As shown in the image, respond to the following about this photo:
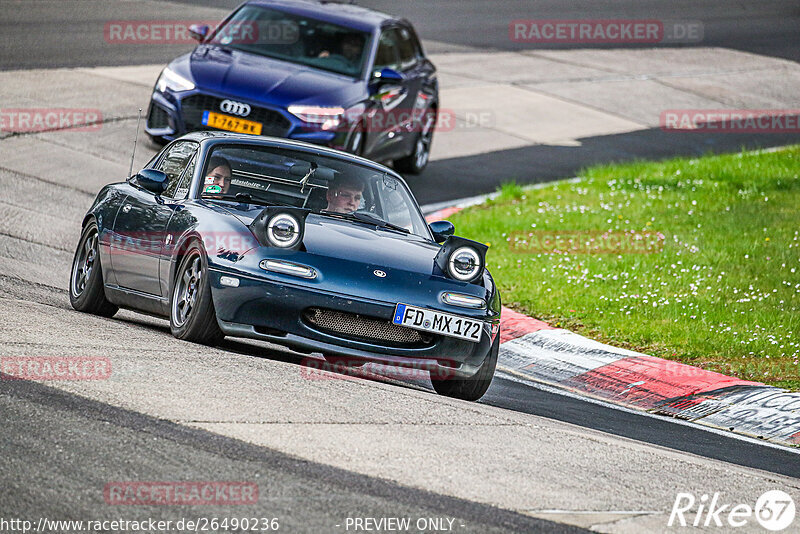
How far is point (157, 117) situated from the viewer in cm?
1406

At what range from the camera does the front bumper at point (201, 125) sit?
44.3ft

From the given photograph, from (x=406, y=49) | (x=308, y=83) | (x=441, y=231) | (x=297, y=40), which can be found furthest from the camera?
(x=406, y=49)

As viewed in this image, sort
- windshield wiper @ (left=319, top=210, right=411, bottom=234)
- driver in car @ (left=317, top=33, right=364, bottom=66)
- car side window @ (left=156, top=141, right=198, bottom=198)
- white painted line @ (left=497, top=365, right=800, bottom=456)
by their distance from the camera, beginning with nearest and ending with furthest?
white painted line @ (left=497, top=365, right=800, bottom=456) < windshield wiper @ (left=319, top=210, right=411, bottom=234) < car side window @ (left=156, top=141, right=198, bottom=198) < driver in car @ (left=317, top=33, right=364, bottom=66)

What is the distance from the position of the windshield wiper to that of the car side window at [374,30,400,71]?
267 inches

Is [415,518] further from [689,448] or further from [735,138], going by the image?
[735,138]

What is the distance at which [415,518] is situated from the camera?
192 inches

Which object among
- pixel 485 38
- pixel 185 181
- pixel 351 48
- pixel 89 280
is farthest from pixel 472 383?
pixel 485 38

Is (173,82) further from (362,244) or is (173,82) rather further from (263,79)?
(362,244)

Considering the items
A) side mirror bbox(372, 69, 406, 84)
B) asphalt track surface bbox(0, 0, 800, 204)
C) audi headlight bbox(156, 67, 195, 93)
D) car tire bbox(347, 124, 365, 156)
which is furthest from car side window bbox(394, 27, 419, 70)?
audi headlight bbox(156, 67, 195, 93)

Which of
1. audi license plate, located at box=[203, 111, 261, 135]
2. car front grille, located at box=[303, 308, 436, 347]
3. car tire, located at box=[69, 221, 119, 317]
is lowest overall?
car tire, located at box=[69, 221, 119, 317]

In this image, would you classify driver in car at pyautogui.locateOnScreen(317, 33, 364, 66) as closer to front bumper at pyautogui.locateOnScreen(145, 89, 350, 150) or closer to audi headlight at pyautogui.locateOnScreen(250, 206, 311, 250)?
front bumper at pyautogui.locateOnScreen(145, 89, 350, 150)

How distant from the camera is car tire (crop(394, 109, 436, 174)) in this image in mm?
16359

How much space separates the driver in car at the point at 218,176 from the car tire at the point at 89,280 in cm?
112

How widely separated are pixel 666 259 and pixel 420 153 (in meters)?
4.86
